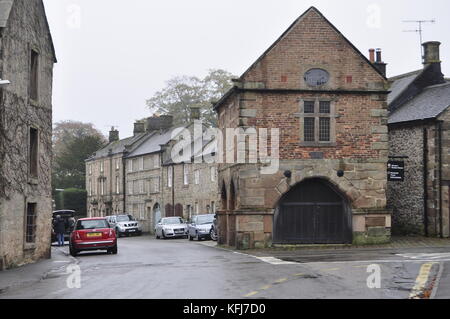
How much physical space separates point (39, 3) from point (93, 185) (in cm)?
5585

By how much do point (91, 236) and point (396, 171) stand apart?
1357 centimetres

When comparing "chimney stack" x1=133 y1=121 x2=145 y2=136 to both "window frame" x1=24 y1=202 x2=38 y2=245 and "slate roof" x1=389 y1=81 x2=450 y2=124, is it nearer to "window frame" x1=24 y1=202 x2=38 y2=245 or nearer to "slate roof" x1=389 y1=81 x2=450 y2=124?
"slate roof" x1=389 y1=81 x2=450 y2=124

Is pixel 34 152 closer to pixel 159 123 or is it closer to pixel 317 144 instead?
pixel 317 144

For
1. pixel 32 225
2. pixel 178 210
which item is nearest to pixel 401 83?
pixel 32 225

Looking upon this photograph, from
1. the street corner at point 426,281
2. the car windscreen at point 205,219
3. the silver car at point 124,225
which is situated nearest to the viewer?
the street corner at point 426,281

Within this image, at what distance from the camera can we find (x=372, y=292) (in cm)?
1426

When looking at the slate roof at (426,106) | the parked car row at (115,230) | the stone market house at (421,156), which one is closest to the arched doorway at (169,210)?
the parked car row at (115,230)

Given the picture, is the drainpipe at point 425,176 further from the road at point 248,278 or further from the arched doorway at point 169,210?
the arched doorway at point 169,210

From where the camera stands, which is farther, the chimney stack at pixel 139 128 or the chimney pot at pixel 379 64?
the chimney stack at pixel 139 128

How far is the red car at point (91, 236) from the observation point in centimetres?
3041

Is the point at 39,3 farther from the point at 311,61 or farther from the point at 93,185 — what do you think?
the point at 93,185

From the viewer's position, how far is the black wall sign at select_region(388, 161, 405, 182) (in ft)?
108

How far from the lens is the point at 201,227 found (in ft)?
144

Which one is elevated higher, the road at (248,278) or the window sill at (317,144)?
the window sill at (317,144)
